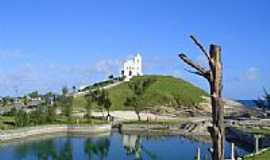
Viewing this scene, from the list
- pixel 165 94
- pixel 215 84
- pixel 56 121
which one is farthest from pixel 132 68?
pixel 215 84

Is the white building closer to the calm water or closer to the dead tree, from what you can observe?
the calm water

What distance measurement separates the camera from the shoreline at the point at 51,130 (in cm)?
7150

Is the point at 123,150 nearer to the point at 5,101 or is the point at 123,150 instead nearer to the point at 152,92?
the point at 5,101

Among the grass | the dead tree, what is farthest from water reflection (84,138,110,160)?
the dead tree

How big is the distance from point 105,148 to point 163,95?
2795 inches

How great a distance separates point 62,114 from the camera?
9800 centimetres

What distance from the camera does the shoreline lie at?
71.5m

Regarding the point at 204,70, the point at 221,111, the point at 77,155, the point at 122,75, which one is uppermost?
the point at 122,75

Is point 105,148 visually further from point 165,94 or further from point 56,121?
point 165,94

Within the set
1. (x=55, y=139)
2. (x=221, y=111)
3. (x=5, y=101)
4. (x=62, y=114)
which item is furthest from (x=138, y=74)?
(x=221, y=111)

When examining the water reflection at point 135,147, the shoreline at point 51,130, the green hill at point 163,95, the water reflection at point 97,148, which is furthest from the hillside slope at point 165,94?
the water reflection at point 97,148

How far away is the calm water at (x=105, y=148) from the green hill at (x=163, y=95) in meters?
43.9

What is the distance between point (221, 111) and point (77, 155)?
2178 inches

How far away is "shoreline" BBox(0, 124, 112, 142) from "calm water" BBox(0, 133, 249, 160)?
2.30 meters
